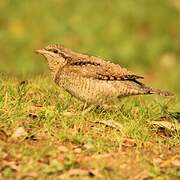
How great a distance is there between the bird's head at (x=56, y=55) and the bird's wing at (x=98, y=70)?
0.16 metres

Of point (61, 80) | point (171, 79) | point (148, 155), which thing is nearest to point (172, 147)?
point (148, 155)

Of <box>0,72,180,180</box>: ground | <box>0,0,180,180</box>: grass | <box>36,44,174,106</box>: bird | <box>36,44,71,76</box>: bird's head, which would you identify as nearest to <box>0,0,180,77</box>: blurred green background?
<box>0,0,180,180</box>: grass

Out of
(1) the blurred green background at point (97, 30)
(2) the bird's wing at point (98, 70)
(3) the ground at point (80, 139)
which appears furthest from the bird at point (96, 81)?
(1) the blurred green background at point (97, 30)

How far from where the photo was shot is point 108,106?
929cm

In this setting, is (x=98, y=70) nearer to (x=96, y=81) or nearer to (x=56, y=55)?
(x=96, y=81)

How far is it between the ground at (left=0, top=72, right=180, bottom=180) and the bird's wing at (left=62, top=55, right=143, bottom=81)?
0.37 meters

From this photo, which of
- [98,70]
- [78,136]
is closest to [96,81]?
[98,70]

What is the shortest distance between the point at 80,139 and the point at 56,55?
1.85 metres

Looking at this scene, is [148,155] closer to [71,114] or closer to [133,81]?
[71,114]

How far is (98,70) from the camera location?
30.6 ft

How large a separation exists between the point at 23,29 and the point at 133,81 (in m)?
9.20

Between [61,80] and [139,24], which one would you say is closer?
[61,80]

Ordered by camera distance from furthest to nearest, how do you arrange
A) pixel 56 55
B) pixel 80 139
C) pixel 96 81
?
pixel 56 55
pixel 96 81
pixel 80 139

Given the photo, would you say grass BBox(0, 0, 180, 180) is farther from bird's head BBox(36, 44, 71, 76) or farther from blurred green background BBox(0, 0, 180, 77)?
blurred green background BBox(0, 0, 180, 77)
